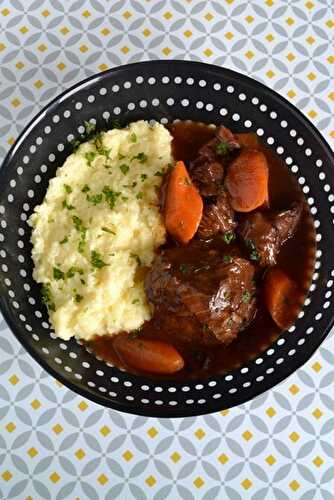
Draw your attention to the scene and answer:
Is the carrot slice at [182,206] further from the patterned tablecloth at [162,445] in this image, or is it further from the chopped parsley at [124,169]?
the patterned tablecloth at [162,445]

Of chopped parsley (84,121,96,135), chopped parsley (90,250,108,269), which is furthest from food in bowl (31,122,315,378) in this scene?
chopped parsley (84,121,96,135)

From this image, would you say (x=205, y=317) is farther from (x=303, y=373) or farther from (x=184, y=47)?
(x=184, y=47)

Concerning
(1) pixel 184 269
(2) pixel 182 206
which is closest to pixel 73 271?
(1) pixel 184 269

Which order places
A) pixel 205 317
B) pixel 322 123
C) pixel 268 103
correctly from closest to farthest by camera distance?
1. pixel 205 317
2. pixel 268 103
3. pixel 322 123

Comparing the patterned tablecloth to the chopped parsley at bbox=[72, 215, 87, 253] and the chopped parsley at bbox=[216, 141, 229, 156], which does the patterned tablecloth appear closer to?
the chopped parsley at bbox=[72, 215, 87, 253]

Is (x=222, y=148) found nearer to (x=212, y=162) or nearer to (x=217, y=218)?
(x=212, y=162)

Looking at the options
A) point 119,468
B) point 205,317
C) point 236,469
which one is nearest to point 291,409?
point 236,469

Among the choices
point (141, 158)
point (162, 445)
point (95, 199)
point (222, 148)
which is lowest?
point (162, 445)
